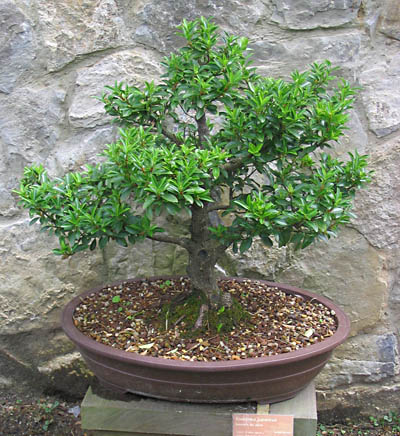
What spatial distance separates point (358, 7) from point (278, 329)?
990mm

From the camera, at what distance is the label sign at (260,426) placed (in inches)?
41.9

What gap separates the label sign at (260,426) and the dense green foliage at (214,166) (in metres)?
0.37

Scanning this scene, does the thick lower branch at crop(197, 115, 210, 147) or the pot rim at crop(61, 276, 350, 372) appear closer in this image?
the pot rim at crop(61, 276, 350, 372)

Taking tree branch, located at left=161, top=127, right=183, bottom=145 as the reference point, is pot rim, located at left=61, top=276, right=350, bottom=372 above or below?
below

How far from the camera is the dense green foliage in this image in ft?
3.25

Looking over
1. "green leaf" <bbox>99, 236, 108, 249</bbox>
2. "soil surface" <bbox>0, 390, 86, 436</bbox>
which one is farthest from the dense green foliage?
"soil surface" <bbox>0, 390, 86, 436</bbox>

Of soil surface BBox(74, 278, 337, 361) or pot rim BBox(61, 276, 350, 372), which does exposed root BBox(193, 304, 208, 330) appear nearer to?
Answer: soil surface BBox(74, 278, 337, 361)

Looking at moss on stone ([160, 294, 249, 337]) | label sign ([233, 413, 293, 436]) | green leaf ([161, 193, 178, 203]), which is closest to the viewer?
green leaf ([161, 193, 178, 203])

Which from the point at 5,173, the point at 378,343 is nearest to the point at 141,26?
the point at 5,173

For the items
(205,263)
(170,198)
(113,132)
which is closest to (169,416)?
(205,263)

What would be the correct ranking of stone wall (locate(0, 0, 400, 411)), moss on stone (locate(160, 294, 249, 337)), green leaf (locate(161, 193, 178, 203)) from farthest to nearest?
stone wall (locate(0, 0, 400, 411)), moss on stone (locate(160, 294, 249, 337)), green leaf (locate(161, 193, 178, 203))

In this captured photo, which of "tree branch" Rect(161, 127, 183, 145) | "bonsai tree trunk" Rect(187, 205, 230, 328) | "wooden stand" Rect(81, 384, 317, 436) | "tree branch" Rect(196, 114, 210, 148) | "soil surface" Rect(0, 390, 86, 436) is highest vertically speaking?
"tree branch" Rect(196, 114, 210, 148)

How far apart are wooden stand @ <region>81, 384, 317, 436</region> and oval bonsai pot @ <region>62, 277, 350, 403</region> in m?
0.03

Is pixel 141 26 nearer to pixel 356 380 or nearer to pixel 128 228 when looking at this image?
pixel 128 228
